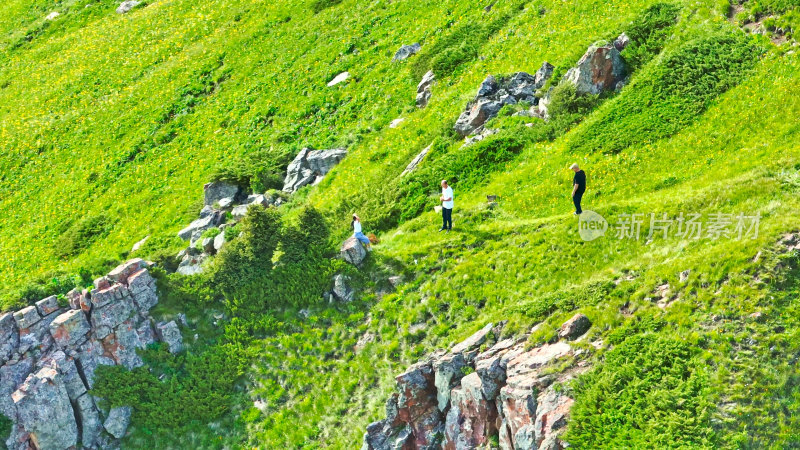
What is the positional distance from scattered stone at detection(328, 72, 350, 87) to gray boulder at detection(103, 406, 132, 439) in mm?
28742

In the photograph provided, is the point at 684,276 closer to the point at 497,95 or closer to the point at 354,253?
the point at 354,253

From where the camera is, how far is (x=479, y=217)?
32.0m

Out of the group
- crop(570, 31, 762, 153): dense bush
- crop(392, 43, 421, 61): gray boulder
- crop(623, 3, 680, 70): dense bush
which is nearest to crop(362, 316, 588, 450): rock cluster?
crop(570, 31, 762, 153): dense bush

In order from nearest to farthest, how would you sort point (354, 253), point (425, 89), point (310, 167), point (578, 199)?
point (578, 199)
point (354, 253)
point (310, 167)
point (425, 89)

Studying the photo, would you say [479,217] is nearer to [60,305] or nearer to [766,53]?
[766,53]

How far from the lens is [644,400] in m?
19.1

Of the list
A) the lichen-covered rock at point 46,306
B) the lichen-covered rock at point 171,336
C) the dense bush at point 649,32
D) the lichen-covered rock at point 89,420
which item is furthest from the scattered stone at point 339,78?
the lichen-covered rock at point 89,420

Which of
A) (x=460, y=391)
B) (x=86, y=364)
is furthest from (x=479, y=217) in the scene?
(x=86, y=364)

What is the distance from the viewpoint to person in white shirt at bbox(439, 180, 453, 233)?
30000 millimetres

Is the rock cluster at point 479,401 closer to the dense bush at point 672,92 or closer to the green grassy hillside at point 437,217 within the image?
the green grassy hillside at point 437,217

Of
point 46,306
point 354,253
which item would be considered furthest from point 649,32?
point 46,306

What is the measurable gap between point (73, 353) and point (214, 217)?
12141mm

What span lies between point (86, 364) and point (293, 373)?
8575 mm

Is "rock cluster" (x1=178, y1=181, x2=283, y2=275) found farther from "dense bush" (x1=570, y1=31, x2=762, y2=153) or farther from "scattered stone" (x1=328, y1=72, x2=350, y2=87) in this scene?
"dense bush" (x1=570, y1=31, x2=762, y2=153)
